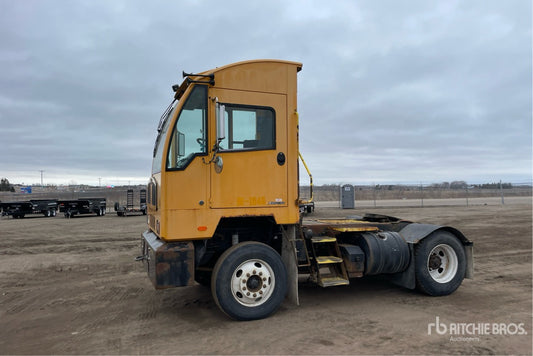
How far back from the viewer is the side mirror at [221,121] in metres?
4.53

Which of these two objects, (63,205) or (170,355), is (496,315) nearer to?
(170,355)

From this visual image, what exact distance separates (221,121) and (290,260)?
219 centimetres

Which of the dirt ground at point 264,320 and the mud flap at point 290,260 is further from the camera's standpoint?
the mud flap at point 290,260

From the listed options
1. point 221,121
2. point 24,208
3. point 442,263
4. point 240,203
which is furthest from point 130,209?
point 442,263

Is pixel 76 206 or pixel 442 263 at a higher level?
pixel 76 206

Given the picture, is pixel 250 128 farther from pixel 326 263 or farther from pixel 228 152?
pixel 326 263

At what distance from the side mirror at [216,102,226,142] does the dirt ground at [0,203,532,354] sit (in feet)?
8.01

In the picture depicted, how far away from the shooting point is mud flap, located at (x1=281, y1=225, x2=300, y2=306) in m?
4.98

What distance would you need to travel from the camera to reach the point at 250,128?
4.96 m

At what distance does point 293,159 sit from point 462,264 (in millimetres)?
3470

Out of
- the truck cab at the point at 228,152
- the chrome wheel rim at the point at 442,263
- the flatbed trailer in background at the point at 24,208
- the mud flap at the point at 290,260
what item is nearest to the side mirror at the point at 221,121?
the truck cab at the point at 228,152

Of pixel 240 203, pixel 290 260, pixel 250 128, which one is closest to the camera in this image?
pixel 240 203

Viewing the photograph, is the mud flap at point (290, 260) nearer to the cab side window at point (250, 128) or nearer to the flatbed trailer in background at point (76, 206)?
the cab side window at point (250, 128)

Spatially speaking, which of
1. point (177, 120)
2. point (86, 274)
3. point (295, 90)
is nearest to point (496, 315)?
point (295, 90)
